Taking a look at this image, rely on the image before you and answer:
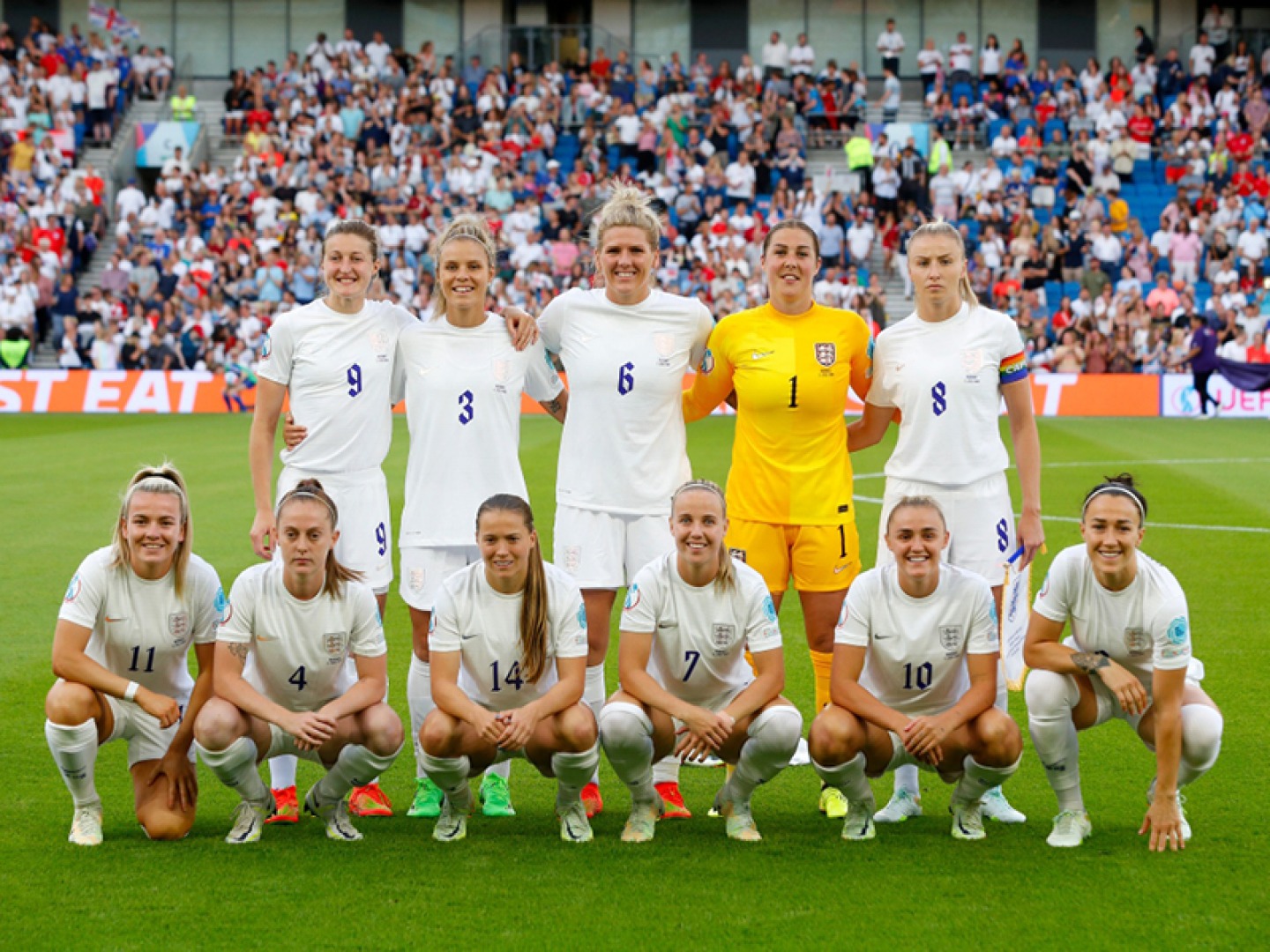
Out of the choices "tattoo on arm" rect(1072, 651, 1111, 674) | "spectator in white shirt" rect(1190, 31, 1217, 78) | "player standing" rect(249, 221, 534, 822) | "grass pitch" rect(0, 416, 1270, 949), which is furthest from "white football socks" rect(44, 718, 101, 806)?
"spectator in white shirt" rect(1190, 31, 1217, 78)

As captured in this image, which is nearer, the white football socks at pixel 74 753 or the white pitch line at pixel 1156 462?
the white football socks at pixel 74 753

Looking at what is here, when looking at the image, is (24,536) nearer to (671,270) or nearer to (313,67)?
(671,270)

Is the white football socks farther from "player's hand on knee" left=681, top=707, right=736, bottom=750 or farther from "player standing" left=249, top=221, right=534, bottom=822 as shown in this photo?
"player's hand on knee" left=681, top=707, right=736, bottom=750

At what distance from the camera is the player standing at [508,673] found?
4836 millimetres

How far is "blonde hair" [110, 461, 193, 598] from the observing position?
5.01 metres

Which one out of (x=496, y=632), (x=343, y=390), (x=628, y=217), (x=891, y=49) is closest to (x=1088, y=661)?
(x=496, y=632)

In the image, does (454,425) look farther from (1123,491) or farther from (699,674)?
(1123,491)

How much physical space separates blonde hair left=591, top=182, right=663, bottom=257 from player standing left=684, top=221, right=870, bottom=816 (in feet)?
1.41

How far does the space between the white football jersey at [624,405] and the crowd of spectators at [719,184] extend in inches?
766

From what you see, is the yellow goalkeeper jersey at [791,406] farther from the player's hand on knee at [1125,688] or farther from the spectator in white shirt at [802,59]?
the spectator in white shirt at [802,59]

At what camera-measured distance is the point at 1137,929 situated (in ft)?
13.2

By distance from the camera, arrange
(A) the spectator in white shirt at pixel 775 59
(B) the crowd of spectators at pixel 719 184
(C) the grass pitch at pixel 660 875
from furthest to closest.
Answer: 1. (A) the spectator in white shirt at pixel 775 59
2. (B) the crowd of spectators at pixel 719 184
3. (C) the grass pitch at pixel 660 875

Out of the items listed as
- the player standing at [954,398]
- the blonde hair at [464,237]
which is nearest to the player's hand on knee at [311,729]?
the blonde hair at [464,237]

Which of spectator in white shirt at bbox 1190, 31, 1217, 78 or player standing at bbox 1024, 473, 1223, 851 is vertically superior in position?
spectator in white shirt at bbox 1190, 31, 1217, 78
